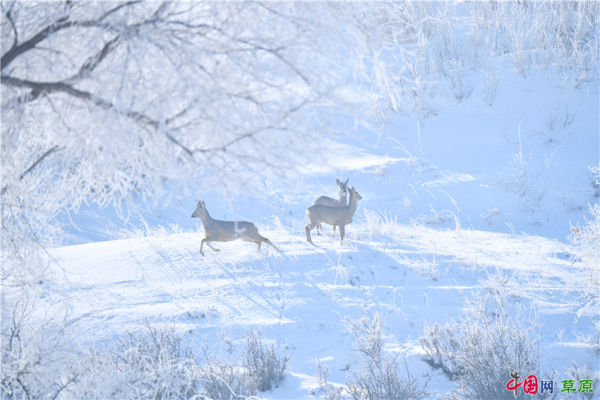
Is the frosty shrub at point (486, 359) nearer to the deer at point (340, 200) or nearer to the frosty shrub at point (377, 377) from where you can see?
the frosty shrub at point (377, 377)

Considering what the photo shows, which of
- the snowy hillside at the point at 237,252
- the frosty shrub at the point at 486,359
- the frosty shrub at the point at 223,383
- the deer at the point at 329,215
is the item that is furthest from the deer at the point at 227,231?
the frosty shrub at the point at 486,359

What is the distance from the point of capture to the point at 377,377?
5.01 m

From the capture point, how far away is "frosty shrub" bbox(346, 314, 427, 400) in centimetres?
488

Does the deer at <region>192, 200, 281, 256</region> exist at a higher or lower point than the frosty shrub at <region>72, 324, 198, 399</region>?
higher

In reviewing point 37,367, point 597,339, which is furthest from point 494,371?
point 37,367

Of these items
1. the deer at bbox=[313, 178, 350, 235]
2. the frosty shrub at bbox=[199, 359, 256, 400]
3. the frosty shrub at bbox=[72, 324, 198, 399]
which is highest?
the deer at bbox=[313, 178, 350, 235]

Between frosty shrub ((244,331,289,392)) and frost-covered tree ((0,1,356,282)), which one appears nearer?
frost-covered tree ((0,1,356,282))

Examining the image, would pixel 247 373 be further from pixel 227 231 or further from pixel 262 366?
pixel 227 231

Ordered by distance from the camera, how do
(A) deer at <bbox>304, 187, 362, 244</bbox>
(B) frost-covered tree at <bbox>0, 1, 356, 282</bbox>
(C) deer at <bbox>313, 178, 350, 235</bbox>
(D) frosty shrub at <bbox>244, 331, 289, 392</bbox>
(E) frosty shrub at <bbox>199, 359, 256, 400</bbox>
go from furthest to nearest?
(C) deer at <bbox>313, 178, 350, 235</bbox>, (A) deer at <bbox>304, 187, 362, 244</bbox>, (D) frosty shrub at <bbox>244, 331, 289, 392</bbox>, (E) frosty shrub at <bbox>199, 359, 256, 400</bbox>, (B) frost-covered tree at <bbox>0, 1, 356, 282</bbox>

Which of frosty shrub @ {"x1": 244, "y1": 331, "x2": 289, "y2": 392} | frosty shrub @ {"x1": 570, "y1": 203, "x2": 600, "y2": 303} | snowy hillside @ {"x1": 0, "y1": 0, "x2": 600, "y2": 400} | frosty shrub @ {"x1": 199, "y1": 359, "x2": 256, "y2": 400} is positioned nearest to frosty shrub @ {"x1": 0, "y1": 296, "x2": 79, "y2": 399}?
snowy hillside @ {"x1": 0, "y1": 0, "x2": 600, "y2": 400}

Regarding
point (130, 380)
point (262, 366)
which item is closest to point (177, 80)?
point (130, 380)

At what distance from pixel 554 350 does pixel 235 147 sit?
434cm

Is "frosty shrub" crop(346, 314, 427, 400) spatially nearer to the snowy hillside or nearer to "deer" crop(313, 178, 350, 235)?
the snowy hillside

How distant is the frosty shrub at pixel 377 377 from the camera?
488 centimetres
